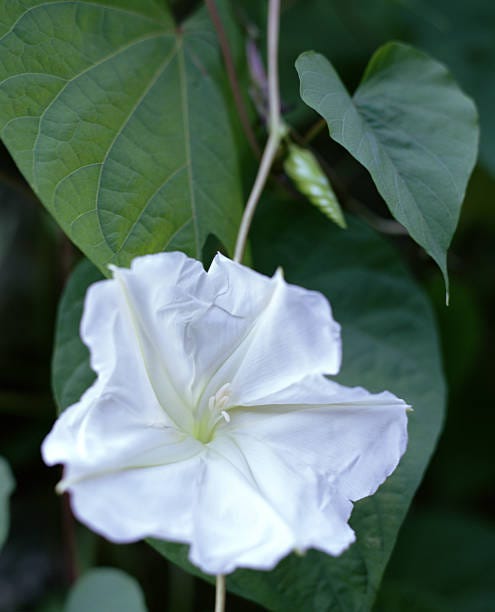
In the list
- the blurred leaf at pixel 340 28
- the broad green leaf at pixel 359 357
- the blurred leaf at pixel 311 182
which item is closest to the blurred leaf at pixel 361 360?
the broad green leaf at pixel 359 357

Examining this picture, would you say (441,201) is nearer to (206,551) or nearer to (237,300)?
(237,300)

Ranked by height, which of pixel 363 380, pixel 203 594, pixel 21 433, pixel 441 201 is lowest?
pixel 203 594

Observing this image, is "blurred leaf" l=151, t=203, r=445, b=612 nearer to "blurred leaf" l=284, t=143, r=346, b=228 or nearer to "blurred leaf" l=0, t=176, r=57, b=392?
"blurred leaf" l=284, t=143, r=346, b=228

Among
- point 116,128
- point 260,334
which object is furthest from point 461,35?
point 260,334

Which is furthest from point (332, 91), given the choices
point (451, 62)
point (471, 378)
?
point (471, 378)

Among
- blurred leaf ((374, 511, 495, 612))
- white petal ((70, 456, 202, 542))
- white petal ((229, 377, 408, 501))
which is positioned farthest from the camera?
blurred leaf ((374, 511, 495, 612))

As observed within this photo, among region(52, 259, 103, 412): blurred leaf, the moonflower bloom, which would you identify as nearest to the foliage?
region(52, 259, 103, 412): blurred leaf

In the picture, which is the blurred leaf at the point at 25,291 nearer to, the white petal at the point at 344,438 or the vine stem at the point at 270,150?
the vine stem at the point at 270,150
